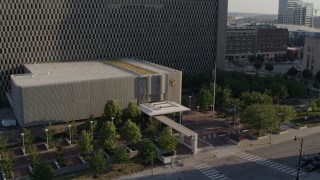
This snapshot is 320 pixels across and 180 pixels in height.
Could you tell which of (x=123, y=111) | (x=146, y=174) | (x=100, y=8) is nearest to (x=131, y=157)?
(x=146, y=174)

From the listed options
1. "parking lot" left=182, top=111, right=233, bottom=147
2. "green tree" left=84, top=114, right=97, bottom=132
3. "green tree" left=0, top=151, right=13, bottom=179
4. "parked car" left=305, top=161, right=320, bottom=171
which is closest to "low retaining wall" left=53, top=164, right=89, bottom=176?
"green tree" left=0, top=151, right=13, bottom=179

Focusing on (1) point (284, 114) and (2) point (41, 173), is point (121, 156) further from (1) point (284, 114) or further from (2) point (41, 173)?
(1) point (284, 114)

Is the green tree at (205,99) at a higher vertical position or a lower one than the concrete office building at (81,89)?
lower

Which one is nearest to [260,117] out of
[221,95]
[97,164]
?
[221,95]

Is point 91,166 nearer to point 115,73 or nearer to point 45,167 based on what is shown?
point 45,167

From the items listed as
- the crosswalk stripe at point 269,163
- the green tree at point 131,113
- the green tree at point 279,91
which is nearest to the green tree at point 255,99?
the green tree at point 279,91

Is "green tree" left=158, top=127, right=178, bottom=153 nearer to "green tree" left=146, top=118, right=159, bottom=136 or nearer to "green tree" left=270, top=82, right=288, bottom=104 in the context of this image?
"green tree" left=146, top=118, right=159, bottom=136

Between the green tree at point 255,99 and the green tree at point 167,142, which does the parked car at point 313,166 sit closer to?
the green tree at point 255,99
